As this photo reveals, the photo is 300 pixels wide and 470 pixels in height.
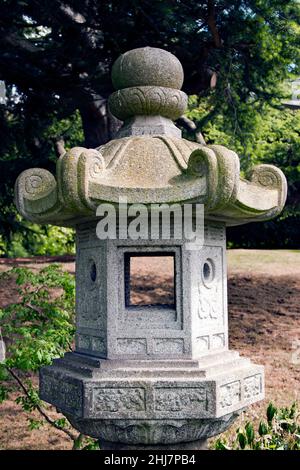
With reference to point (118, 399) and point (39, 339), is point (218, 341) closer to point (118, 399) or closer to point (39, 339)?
point (118, 399)

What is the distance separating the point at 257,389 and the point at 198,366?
66cm

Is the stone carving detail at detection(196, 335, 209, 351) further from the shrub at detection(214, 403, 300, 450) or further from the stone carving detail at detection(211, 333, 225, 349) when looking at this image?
the shrub at detection(214, 403, 300, 450)

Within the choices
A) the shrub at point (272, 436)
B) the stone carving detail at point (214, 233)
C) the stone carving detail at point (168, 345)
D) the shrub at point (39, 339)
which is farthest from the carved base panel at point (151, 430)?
the stone carving detail at point (214, 233)

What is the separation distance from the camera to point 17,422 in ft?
20.5

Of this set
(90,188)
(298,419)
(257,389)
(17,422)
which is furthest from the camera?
(17,422)

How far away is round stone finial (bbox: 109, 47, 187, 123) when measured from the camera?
3.67 meters

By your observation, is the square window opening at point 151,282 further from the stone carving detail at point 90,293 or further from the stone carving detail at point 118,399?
the stone carving detail at point 118,399

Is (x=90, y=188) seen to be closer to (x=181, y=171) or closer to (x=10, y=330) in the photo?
(x=181, y=171)

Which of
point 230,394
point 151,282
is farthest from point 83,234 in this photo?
point 151,282

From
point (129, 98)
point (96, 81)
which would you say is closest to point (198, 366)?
point (129, 98)

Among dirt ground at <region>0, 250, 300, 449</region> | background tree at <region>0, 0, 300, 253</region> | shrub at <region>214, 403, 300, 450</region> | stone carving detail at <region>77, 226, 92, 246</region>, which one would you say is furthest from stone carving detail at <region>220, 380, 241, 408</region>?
background tree at <region>0, 0, 300, 253</region>

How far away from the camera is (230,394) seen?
11.2 feet
